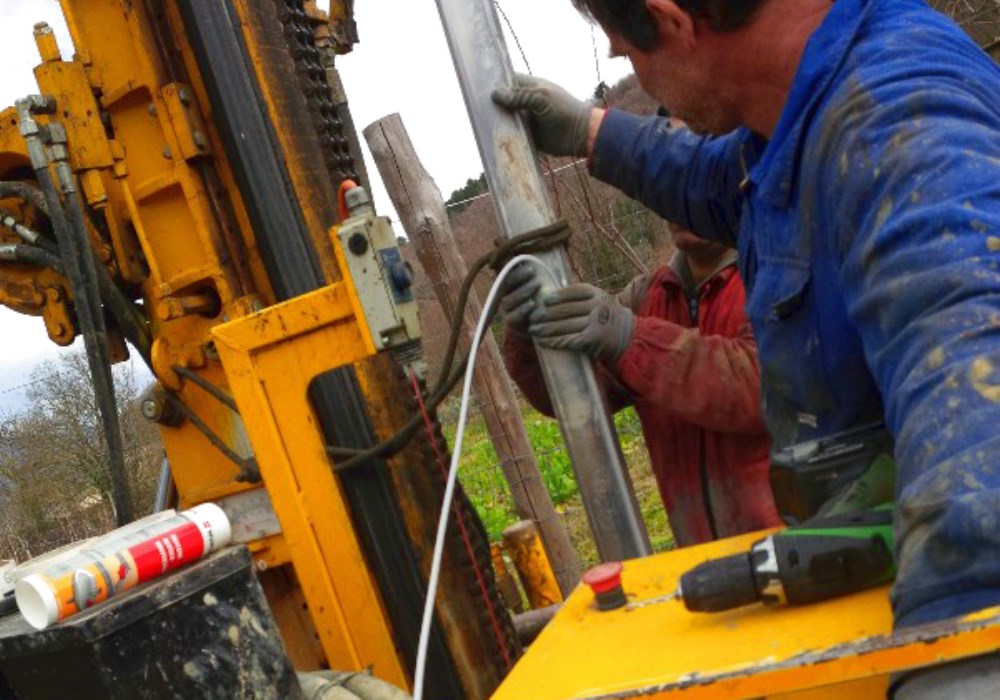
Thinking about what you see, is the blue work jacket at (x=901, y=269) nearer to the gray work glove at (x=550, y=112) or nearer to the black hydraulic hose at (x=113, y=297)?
the gray work glove at (x=550, y=112)

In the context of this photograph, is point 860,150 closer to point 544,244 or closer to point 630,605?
point 630,605

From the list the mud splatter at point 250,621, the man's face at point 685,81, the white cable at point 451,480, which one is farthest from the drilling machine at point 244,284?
the man's face at point 685,81

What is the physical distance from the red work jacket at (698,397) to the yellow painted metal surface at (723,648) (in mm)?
1000

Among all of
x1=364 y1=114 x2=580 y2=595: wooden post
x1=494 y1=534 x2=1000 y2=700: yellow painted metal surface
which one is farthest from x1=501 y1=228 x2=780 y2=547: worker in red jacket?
x1=364 y1=114 x2=580 y2=595: wooden post

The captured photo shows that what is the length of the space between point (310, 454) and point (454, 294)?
7.54 feet

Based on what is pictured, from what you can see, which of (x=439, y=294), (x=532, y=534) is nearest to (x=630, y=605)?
(x=532, y=534)

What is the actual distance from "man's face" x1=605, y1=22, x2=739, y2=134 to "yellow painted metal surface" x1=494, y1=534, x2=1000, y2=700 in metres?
0.74

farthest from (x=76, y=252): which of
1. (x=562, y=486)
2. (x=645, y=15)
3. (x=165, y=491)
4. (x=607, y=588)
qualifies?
(x=562, y=486)

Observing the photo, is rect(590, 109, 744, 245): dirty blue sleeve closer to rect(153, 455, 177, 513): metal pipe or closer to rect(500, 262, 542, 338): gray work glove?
rect(500, 262, 542, 338): gray work glove

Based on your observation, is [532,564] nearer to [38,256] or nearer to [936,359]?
[38,256]

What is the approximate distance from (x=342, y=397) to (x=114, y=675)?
3.39ft

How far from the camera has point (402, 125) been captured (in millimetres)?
4758

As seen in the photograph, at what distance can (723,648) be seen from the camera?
4.25 ft

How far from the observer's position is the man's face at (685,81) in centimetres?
179
